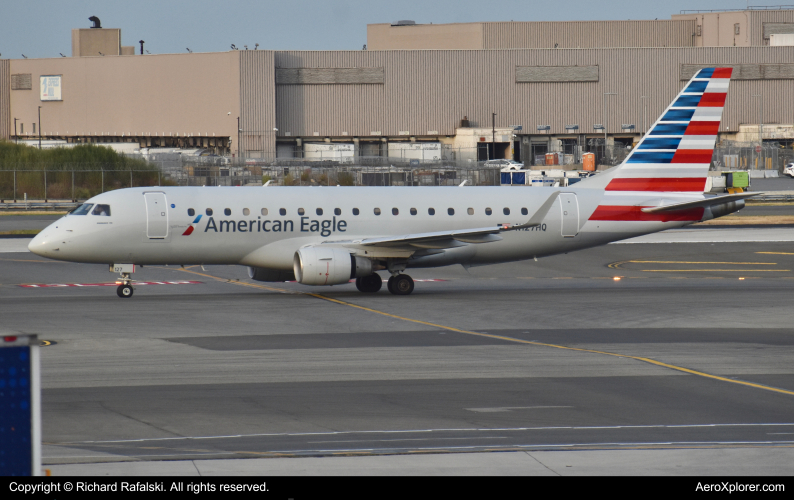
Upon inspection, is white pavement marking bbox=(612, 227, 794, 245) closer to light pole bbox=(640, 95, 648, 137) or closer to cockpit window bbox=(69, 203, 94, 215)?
cockpit window bbox=(69, 203, 94, 215)

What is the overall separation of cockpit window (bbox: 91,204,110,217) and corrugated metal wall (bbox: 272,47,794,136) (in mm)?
104391

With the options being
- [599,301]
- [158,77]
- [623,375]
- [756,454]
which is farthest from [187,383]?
[158,77]

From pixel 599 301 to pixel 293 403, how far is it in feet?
54.8

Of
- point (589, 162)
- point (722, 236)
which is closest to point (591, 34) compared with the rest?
point (589, 162)

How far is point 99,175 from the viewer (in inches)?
3307

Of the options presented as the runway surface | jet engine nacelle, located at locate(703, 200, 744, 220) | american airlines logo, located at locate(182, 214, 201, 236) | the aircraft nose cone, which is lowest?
the runway surface

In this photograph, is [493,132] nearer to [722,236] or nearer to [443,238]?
[722,236]

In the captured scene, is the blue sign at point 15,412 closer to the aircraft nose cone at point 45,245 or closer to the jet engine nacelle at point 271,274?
the aircraft nose cone at point 45,245

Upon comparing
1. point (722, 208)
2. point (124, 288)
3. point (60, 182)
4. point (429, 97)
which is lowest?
point (124, 288)

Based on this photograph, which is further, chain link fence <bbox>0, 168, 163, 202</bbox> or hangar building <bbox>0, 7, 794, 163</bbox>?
hangar building <bbox>0, 7, 794, 163</bbox>

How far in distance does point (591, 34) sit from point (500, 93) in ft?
81.3

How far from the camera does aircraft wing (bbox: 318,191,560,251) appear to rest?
101 ft

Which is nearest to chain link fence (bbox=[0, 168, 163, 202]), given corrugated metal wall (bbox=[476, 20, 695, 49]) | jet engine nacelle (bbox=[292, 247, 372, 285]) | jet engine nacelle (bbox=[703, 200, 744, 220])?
jet engine nacelle (bbox=[292, 247, 372, 285])

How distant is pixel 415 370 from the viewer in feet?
60.9
